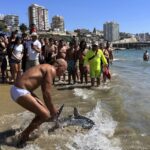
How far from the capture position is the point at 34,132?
275 inches

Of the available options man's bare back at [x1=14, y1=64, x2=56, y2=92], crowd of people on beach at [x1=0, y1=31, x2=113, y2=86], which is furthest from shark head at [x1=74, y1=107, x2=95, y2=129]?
crowd of people on beach at [x1=0, y1=31, x2=113, y2=86]

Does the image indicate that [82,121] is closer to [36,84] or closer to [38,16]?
[36,84]

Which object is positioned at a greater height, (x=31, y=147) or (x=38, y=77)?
(x=38, y=77)

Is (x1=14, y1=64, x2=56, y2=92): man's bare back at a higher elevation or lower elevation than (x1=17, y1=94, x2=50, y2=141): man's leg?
higher

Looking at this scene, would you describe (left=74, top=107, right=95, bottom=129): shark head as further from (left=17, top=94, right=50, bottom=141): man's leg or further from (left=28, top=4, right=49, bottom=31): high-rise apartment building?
(left=28, top=4, right=49, bottom=31): high-rise apartment building

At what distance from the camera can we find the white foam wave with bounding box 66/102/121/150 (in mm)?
6637

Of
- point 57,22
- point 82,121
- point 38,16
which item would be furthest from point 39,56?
→ point 57,22

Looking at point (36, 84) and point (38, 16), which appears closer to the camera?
point (36, 84)

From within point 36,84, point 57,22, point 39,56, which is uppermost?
point 57,22

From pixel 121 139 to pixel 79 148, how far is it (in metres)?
0.96

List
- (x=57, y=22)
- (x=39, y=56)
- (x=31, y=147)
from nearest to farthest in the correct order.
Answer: (x=31, y=147) → (x=39, y=56) → (x=57, y=22)

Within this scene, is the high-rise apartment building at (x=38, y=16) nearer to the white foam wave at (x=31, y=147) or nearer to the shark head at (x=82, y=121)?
the shark head at (x=82, y=121)

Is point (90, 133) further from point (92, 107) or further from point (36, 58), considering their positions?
point (36, 58)

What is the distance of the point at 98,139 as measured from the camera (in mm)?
7055
